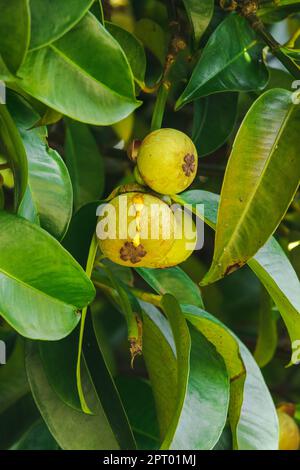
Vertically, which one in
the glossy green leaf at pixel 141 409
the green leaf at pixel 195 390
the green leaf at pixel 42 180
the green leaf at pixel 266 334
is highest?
the green leaf at pixel 42 180

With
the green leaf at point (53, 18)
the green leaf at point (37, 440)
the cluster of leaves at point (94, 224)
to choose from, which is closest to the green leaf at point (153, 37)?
the cluster of leaves at point (94, 224)

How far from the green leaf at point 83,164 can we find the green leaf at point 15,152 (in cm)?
35

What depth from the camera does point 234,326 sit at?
1.40 m

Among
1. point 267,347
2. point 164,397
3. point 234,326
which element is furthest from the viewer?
point 234,326

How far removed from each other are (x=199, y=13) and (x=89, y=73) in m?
0.20

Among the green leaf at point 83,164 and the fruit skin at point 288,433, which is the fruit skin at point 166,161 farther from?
the fruit skin at point 288,433

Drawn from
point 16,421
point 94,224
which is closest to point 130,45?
point 94,224

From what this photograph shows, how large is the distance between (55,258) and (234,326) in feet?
2.63

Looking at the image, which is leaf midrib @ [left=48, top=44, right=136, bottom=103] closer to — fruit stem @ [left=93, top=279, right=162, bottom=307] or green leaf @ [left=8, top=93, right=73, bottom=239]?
green leaf @ [left=8, top=93, right=73, bottom=239]

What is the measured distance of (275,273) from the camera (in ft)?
2.39

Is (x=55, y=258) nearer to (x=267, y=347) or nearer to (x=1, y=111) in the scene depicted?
(x=1, y=111)

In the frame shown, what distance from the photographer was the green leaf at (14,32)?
56 cm
